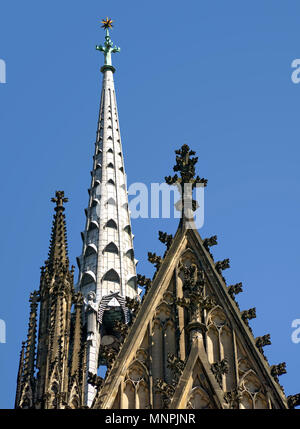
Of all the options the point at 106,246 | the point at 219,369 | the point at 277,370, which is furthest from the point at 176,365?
the point at 106,246

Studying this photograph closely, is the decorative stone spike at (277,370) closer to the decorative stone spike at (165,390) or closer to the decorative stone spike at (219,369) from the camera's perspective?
the decorative stone spike at (219,369)

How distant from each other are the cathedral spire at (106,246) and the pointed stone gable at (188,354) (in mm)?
5068

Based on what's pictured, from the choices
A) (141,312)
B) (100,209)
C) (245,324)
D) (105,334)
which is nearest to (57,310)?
(141,312)

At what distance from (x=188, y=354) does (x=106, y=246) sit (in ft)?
35.1

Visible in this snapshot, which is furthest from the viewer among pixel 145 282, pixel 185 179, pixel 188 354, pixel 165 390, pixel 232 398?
pixel 185 179

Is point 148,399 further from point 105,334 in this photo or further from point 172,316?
point 105,334

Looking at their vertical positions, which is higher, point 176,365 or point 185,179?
point 185,179

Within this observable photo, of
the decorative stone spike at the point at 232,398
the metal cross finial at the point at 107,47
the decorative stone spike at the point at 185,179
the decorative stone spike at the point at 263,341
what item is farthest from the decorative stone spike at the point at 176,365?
the metal cross finial at the point at 107,47

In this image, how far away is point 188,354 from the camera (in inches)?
1409

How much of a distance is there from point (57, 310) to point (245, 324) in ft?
14.2

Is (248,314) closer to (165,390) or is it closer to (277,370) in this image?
(277,370)

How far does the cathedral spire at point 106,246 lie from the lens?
43938mm

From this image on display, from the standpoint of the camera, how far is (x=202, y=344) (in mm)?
36000

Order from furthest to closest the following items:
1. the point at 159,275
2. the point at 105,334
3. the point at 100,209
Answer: the point at 100,209
the point at 105,334
the point at 159,275
